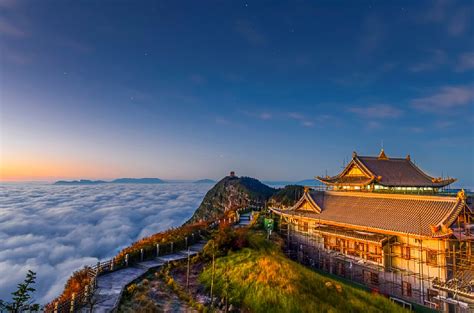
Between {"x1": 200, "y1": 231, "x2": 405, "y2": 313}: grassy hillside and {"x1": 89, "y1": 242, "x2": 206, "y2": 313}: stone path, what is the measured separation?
142 inches

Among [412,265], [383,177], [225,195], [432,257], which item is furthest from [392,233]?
[225,195]

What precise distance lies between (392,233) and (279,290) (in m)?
11.7

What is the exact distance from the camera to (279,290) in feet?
50.1

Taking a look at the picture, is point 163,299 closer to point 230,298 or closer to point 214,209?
point 230,298

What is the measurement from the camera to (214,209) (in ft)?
329

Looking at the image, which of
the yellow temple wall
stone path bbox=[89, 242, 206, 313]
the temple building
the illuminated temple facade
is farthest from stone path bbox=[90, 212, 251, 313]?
the temple building

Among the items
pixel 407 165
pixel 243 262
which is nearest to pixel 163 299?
pixel 243 262

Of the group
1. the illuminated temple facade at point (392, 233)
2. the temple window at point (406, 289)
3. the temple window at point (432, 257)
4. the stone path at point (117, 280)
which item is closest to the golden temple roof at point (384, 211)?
the illuminated temple facade at point (392, 233)

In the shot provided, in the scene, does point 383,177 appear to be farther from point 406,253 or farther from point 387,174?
A: point 406,253

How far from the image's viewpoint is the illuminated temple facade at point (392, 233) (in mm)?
19391

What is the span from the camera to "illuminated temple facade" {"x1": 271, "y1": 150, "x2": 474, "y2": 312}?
763 inches

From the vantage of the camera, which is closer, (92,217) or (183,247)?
(183,247)

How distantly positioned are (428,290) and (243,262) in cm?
1307

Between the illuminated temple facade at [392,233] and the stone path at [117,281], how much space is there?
43.3ft
